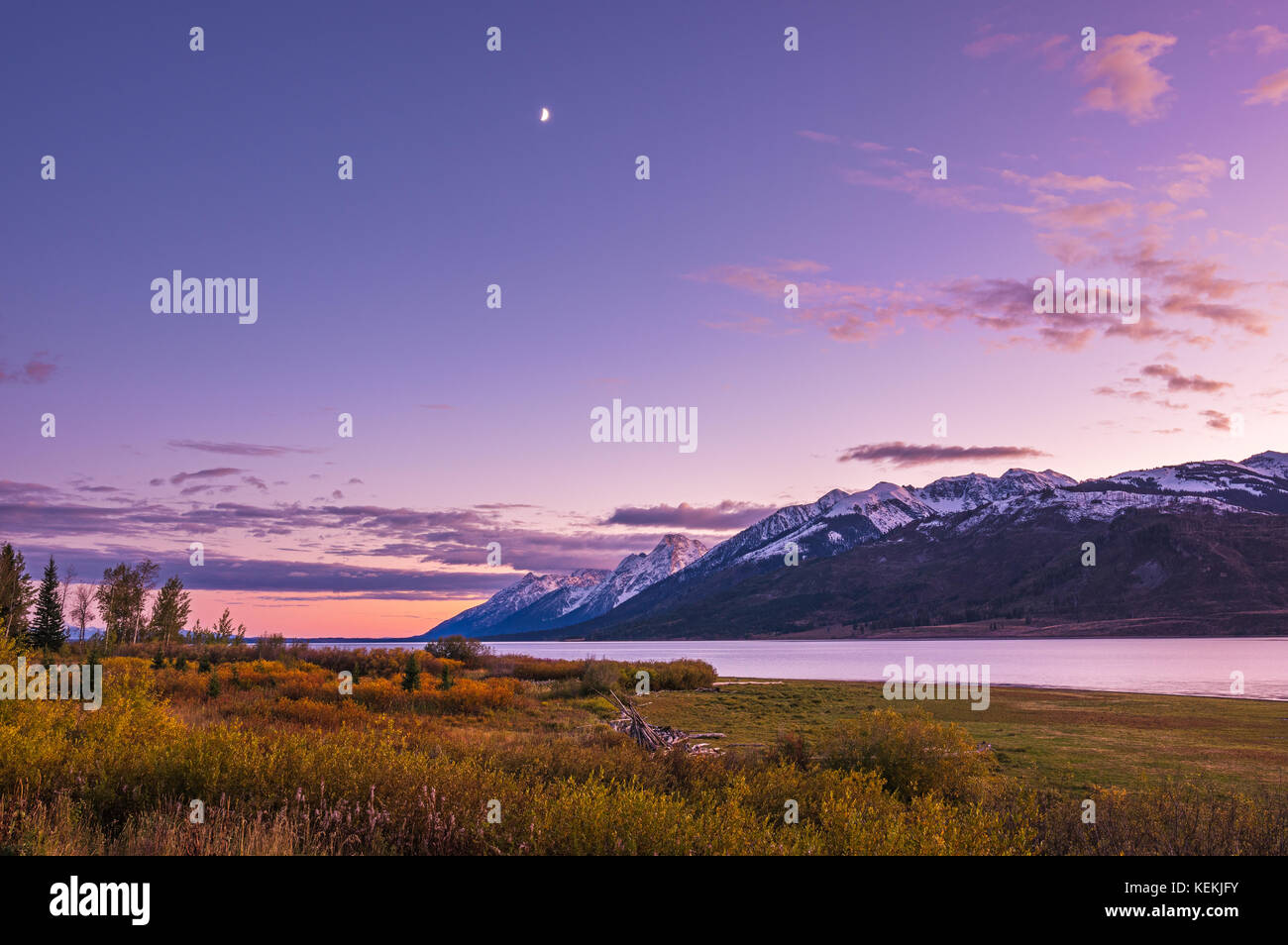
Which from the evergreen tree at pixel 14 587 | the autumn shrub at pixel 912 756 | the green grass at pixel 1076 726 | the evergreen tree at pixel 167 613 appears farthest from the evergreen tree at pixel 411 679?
the evergreen tree at pixel 167 613

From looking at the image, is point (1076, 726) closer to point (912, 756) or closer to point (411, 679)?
point (912, 756)

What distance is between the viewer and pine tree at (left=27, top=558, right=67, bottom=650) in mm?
76812

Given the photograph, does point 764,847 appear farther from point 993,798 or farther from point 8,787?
point 8,787

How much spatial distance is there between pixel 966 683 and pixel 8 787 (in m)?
63.7

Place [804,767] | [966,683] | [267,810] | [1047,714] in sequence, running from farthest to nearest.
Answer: [966,683]
[1047,714]
[804,767]
[267,810]

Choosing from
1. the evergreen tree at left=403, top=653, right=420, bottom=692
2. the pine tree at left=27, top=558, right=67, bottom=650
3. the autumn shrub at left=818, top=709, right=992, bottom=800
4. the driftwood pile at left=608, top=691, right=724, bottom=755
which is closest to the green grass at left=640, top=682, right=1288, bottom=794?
the driftwood pile at left=608, top=691, right=724, bottom=755

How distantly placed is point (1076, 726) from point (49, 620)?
9459 cm

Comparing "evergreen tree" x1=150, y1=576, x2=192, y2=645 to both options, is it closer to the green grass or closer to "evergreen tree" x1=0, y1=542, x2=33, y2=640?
"evergreen tree" x1=0, y1=542, x2=33, y2=640

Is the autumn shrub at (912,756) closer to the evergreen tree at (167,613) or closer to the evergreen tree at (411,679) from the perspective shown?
the evergreen tree at (411,679)

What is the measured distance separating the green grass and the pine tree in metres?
65.9

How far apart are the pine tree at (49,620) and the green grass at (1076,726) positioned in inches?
2595
